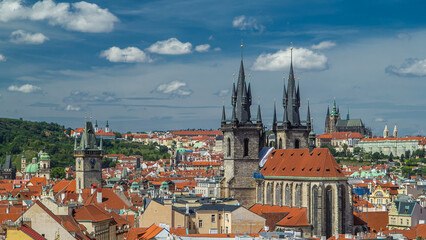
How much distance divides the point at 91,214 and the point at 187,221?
883cm

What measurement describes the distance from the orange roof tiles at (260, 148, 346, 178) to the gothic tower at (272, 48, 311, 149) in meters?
6.28

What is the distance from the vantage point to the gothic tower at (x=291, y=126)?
97500mm

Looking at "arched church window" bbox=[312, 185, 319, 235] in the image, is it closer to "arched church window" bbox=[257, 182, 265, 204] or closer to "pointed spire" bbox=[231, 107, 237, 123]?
"arched church window" bbox=[257, 182, 265, 204]

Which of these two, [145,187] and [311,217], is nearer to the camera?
[311,217]

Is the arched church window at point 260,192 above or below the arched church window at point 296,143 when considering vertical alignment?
below

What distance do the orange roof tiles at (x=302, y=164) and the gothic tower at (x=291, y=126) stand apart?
628cm

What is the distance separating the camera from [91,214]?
70875 mm

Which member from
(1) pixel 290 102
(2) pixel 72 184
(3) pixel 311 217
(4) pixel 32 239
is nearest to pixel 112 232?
(3) pixel 311 217

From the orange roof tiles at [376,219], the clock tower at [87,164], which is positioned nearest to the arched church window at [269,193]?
the orange roof tiles at [376,219]

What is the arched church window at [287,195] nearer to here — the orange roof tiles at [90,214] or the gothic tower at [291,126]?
the gothic tower at [291,126]

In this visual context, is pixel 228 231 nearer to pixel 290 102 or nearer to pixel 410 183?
pixel 290 102

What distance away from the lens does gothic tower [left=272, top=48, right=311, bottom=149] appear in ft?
320

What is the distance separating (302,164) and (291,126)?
627 inches

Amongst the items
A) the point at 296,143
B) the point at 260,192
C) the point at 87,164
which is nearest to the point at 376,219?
the point at 296,143
